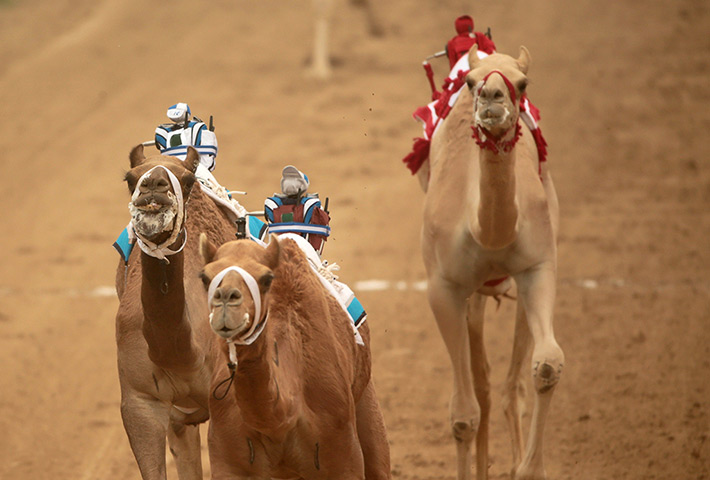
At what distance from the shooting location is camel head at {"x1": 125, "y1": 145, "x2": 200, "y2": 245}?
520 centimetres

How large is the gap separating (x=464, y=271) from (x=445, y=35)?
14.9 m

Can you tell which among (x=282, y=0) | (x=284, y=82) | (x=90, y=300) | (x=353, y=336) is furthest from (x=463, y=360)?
(x=282, y=0)

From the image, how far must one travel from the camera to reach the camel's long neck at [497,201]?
6.52 meters

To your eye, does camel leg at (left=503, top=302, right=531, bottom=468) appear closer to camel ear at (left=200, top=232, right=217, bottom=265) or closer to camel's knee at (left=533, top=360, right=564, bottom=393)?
camel's knee at (left=533, top=360, right=564, bottom=393)

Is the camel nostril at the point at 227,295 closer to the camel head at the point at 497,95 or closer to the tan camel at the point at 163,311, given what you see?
the tan camel at the point at 163,311

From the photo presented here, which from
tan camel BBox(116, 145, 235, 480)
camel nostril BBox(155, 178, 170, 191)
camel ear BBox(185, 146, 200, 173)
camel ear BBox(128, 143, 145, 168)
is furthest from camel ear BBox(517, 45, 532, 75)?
camel nostril BBox(155, 178, 170, 191)

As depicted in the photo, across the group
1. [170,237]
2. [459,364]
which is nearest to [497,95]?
[459,364]

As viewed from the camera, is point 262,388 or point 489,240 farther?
point 489,240

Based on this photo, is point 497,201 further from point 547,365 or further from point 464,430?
point 464,430

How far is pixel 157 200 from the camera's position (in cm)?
521

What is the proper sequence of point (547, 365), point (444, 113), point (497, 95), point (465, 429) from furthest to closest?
1. point (444, 113)
2. point (465, 429)
3. point (547, 365)
4. point (497, 95)

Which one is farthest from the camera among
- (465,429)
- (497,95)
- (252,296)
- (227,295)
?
(465,429)

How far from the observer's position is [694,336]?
10539 mm

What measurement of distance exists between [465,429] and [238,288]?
3.32 m
